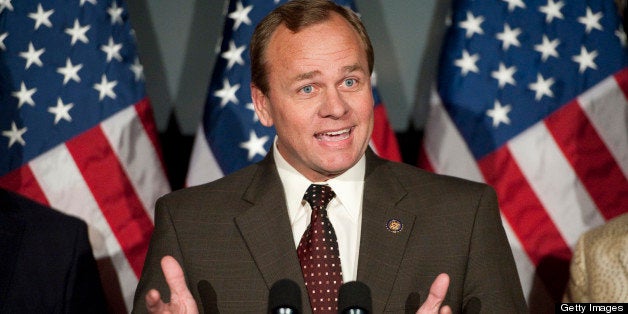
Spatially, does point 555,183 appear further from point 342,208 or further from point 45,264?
point 45,264

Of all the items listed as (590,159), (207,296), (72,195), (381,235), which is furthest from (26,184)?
(590,159)

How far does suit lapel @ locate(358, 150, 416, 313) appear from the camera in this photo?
5.42 feet

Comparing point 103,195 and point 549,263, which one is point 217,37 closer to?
point 103,195

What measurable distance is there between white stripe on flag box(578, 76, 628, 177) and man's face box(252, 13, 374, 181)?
1.16m

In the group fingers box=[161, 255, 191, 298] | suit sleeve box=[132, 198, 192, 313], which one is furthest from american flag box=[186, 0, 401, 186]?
fingers box=[161, 255, 191, 298]

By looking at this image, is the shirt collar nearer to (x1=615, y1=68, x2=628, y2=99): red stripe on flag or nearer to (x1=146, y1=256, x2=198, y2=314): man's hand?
(x1=146, y1=256, x2=198, y2=314): man's hand

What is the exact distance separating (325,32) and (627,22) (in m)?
1.79

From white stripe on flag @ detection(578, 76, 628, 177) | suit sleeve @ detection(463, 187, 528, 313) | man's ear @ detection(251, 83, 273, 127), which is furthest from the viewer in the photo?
white stripe on flag @ detection(578, 76, 628, 177)

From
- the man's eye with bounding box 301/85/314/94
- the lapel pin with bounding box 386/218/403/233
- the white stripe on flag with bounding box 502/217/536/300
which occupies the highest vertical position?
the man's eye with bounding box 301/85/314/94

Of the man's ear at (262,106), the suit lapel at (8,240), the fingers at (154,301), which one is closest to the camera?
the fingers at (154,301)

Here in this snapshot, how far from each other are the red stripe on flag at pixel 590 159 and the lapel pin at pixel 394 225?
3.60ft

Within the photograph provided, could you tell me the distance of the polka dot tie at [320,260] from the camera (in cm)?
165

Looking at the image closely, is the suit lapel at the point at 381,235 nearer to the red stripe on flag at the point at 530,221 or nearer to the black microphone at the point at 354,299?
the black microphone at the point at 354,299

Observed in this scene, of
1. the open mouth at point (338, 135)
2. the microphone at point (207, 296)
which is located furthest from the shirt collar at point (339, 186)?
the microphone at point (207, 296)
